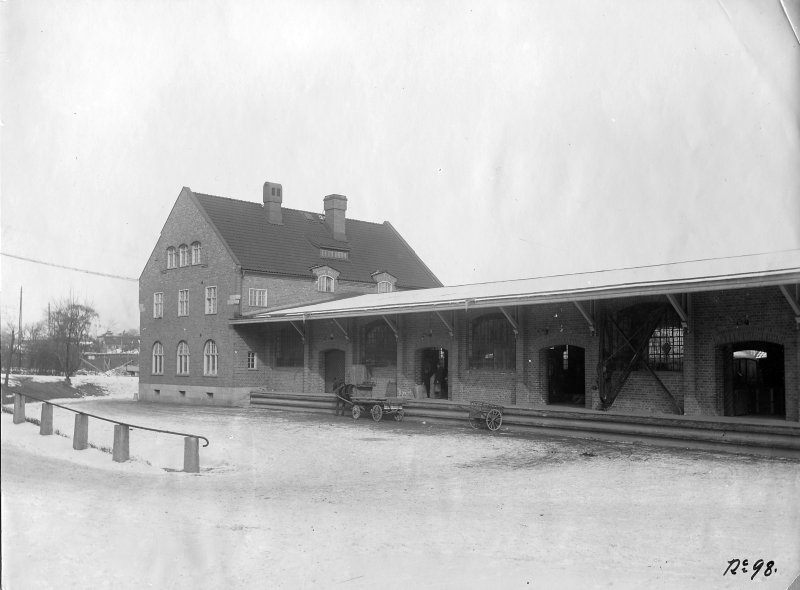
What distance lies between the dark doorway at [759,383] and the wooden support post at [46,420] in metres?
15.0

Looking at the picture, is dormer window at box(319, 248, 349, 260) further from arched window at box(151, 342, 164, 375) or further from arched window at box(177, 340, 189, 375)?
arched window at box(151, 342, 164, 375)

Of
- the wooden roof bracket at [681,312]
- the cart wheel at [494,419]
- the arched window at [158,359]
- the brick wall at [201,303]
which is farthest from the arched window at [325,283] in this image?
the wooden roof bracket at [681,312]

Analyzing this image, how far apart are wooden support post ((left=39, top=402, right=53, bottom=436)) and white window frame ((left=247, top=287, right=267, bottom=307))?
2170 centimetres

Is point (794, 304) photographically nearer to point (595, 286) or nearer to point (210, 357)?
point (595, 286)

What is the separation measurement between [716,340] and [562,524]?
947 centimetres

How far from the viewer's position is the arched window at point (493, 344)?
18.7 m

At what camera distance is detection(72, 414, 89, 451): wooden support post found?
449 cm

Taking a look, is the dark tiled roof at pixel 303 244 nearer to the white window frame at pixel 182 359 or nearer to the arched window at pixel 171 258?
the arched window at pixel 171 258

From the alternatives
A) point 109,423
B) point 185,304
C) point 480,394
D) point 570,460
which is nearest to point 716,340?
point 570,460

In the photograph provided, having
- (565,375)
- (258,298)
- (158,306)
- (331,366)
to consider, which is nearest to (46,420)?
(565,375)

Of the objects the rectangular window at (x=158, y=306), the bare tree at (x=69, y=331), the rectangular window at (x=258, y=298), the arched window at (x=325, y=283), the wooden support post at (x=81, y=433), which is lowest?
the wooden support post at (x=81, y=433)

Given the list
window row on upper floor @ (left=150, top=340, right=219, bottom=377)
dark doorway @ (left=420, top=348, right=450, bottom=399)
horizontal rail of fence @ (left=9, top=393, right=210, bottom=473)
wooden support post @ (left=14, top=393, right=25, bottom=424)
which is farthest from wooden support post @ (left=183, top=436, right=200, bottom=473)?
window row on upper floor @ (left=150, top=340, right=219, bottom=377)

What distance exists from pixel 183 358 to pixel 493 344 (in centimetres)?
1124

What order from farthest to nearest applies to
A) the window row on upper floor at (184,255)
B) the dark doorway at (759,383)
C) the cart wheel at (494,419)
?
the window row on upper floor at (184,255) < the dark doorway at (759,383) < the cart wheel at (494,419)
